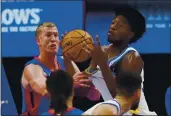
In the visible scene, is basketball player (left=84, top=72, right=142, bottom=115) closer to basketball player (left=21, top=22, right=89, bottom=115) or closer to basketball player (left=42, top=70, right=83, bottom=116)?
basketball player (left=42, top=70, right=83, bottom=116)

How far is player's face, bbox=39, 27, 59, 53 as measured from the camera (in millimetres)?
4953

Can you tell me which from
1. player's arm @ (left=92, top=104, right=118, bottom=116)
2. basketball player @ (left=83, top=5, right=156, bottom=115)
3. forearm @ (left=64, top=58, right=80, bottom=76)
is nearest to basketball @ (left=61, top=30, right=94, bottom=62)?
basketball player @ (left=83, top=5, right=156, bottom=115)

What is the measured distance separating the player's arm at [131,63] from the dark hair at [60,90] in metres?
0.86

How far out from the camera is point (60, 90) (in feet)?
11.3

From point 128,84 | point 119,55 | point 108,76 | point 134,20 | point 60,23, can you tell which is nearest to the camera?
point 128,84

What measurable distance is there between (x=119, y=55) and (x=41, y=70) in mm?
867

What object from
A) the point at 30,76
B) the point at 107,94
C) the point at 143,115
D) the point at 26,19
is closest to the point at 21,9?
the point at 26,19

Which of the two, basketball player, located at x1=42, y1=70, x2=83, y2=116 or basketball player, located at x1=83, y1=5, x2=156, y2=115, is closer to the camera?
basketball player, located at x1=42, y1=70, x2=83, y2=116

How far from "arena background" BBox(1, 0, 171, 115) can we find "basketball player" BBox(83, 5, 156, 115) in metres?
2.13

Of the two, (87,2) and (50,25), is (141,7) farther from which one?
(50,25)

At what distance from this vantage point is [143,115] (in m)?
4.03

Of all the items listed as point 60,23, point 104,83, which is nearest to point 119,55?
point 104,83

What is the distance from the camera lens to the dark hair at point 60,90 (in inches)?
135

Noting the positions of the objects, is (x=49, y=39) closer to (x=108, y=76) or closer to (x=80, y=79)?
(x=80, y=79)
